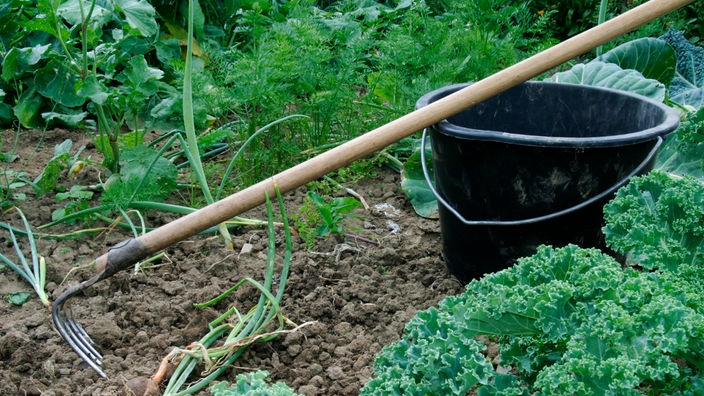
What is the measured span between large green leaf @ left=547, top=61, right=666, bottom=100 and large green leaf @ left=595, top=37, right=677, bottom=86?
1.26 ft

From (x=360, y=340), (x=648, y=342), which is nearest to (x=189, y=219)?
(x=360, y=340)

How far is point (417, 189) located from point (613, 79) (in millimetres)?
1034

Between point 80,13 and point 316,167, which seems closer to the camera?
point 316,167

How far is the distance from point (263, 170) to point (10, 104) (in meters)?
1.77

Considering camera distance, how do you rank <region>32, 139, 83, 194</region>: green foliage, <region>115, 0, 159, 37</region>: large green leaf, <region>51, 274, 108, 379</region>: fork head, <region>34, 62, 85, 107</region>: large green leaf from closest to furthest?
1. <region>51, 274, 108, 379</region>: fork head
2. <region>32, 139, 83, 194</region>: green foliage
3. <region>115, 0, 159, 37</region>: large green leaf
4. <region>34, 62, 85, 107</region>: large green leaf

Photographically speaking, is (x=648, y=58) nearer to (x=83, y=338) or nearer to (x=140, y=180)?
(x=140, y=180)

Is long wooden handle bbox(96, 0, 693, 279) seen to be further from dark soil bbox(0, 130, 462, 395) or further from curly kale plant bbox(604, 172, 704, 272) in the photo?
curly kale plant bbox(604, 172, 704, 272)

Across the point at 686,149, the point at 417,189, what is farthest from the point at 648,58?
the point at 417,189

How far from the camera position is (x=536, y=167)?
260cm

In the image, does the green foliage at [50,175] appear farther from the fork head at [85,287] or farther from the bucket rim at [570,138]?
the bucket rim at [570,138]

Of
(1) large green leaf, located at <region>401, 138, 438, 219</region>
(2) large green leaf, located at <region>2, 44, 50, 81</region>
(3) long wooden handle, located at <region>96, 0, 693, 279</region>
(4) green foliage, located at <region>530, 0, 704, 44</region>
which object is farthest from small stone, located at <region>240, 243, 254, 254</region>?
(4) green foliage, located at <region>530, 0, 704, 44</region>

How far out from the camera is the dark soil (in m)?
2.46

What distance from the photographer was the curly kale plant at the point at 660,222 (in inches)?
83.0

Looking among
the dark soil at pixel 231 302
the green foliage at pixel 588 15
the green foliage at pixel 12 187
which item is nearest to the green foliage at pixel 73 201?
the dark soil at pixel 231 302
